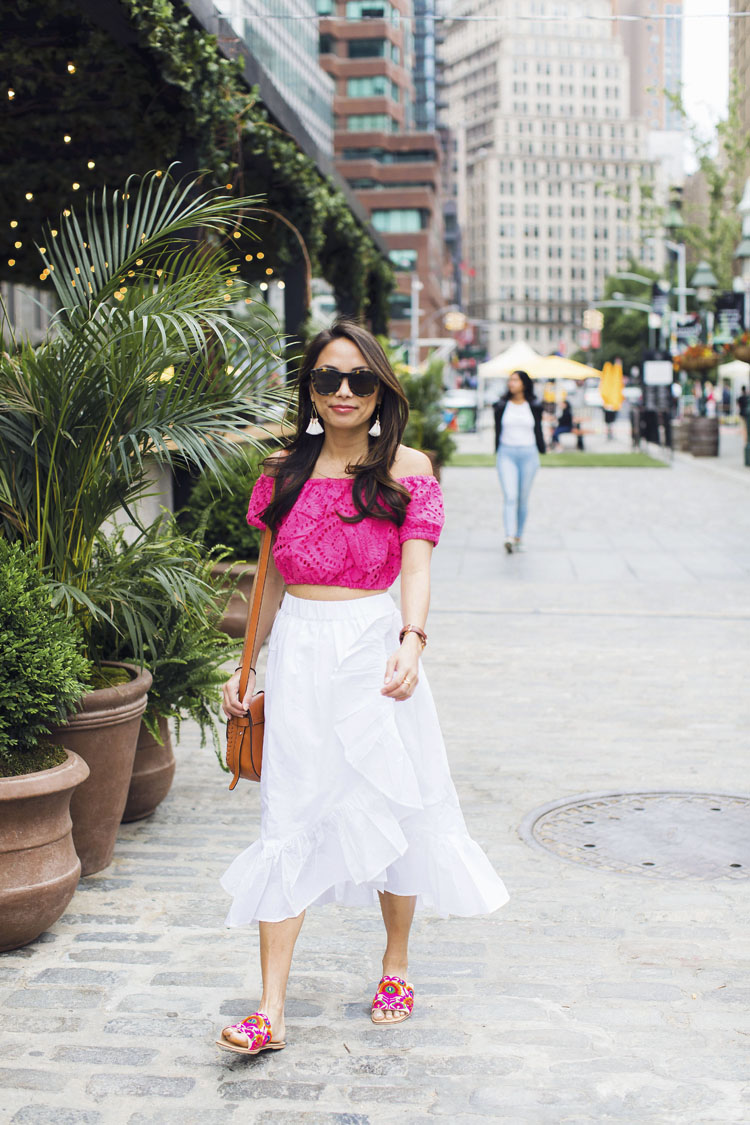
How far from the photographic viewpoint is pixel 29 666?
411 cm

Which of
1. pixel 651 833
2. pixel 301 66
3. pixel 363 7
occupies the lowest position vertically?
pixel 651 833

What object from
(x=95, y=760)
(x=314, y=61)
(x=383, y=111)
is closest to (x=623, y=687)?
(x=95, y=760)

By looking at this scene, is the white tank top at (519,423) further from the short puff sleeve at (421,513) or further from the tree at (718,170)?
the tree at (718,170)

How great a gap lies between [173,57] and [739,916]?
6206 mm

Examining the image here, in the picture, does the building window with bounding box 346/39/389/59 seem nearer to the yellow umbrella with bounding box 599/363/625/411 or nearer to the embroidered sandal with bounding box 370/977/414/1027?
the yellow umbrella with bounding box 599/363/625/411

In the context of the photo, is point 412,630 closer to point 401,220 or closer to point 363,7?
point 363,7

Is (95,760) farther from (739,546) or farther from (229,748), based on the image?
(739,546)

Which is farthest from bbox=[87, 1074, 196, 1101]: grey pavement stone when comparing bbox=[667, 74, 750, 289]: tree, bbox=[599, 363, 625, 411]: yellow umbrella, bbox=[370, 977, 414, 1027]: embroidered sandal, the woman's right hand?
bbox=[667, 74, 750, 289]: tree

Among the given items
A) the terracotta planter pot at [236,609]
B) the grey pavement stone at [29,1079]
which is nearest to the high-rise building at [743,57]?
the terracotta planter pot at [236,609]

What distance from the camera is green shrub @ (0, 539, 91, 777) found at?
161 inches

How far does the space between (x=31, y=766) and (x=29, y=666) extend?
348 mm

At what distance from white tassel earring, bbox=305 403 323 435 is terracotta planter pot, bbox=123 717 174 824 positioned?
2118 millimetres

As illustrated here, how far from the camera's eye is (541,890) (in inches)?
184

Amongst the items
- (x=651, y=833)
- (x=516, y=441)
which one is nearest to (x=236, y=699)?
(x=651, y=833)
